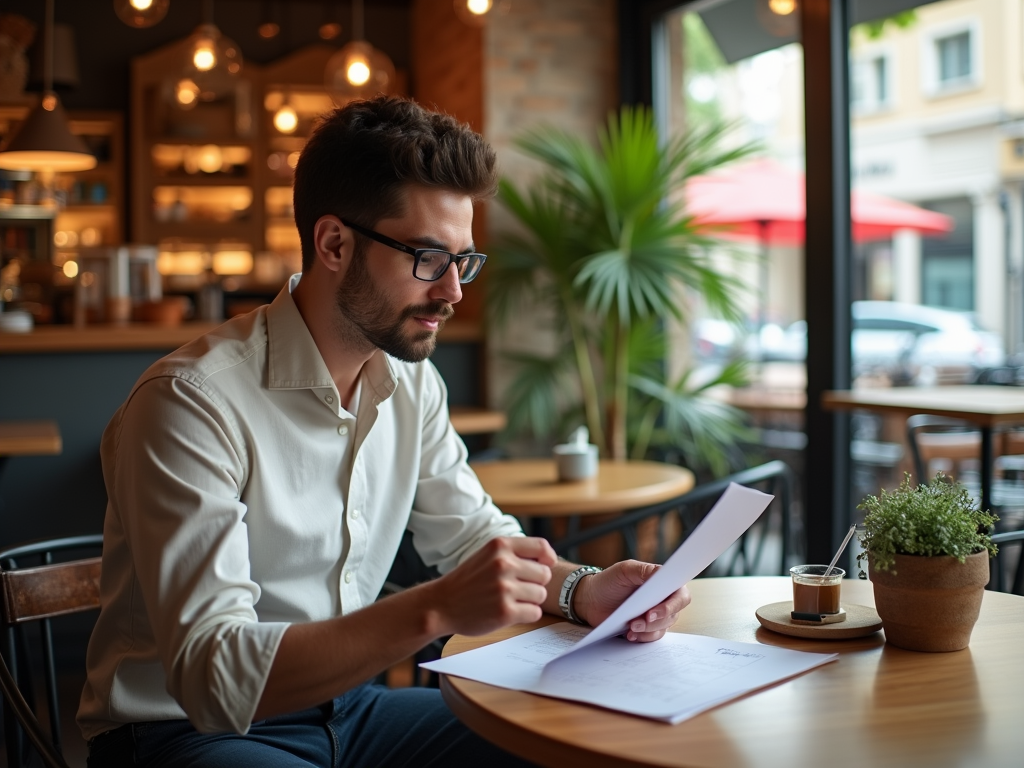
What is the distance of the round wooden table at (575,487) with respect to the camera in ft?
9.52

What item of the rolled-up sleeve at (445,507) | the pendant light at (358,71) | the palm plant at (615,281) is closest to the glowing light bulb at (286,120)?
the pendant light at (358,71)

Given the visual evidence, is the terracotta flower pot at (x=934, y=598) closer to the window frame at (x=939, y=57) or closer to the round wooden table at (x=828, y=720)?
the round wooden table at (x=828, y=720)

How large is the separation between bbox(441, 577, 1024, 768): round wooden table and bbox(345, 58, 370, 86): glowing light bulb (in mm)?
3880

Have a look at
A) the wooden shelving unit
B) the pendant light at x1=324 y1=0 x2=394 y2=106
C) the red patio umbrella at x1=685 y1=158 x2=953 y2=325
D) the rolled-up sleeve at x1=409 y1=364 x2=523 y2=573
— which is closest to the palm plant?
the red patio umbrella at x1=685 y1=158 x2=953 y2=325

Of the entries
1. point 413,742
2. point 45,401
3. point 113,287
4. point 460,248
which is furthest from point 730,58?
point 413,742

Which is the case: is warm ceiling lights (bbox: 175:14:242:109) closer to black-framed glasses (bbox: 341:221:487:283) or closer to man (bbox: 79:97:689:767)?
man (bbox: 79:97:689:767)

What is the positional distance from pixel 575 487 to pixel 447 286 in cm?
164

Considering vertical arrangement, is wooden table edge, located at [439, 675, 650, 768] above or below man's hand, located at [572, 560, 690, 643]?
below

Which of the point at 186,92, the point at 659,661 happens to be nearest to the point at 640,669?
the point at 659,661

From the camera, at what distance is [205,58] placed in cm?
436

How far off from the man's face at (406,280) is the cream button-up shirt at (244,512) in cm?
9

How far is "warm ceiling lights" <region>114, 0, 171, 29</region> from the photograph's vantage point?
12.3 feet

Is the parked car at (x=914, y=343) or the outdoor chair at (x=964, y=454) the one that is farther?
the parked car at (x=914, y=343)

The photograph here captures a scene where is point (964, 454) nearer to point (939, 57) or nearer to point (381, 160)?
point (939, 57)
